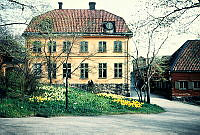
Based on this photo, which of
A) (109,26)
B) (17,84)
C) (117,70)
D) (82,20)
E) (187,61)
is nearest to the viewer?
(17,84)

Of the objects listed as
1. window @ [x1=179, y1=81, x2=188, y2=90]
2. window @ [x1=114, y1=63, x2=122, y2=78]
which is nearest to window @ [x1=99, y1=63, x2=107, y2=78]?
window @ [x1=114, y1=63, x2=122, y2=78]

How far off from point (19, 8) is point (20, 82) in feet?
20.0

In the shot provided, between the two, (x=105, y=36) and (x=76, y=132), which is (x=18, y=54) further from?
(x=105, y=36)

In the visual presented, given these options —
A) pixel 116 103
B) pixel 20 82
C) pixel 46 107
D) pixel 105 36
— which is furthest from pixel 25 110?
pixel 105 36

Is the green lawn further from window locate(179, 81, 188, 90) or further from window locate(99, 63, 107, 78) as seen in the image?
window locate(179, 81, 188, 90)

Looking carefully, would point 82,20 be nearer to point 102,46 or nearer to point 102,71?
point 102,46

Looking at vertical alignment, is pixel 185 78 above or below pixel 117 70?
below

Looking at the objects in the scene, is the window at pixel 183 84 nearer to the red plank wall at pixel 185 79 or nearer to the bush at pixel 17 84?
the red plank wall at pixel 185 79

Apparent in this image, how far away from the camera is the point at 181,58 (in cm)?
2494

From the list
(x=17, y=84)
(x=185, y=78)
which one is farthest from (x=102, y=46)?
(x=17, y=84)

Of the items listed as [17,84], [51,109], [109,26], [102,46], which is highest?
[109,26]

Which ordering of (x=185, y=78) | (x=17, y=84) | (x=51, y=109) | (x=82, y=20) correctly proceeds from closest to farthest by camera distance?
(x=51, y=109) < (x=17, y=84) < (x=185, y=78) < (x=82, y=20)

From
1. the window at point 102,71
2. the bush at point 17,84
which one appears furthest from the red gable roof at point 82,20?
the bush at point 17,84

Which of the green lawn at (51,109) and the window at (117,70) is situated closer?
the green lawn at (51,109)
